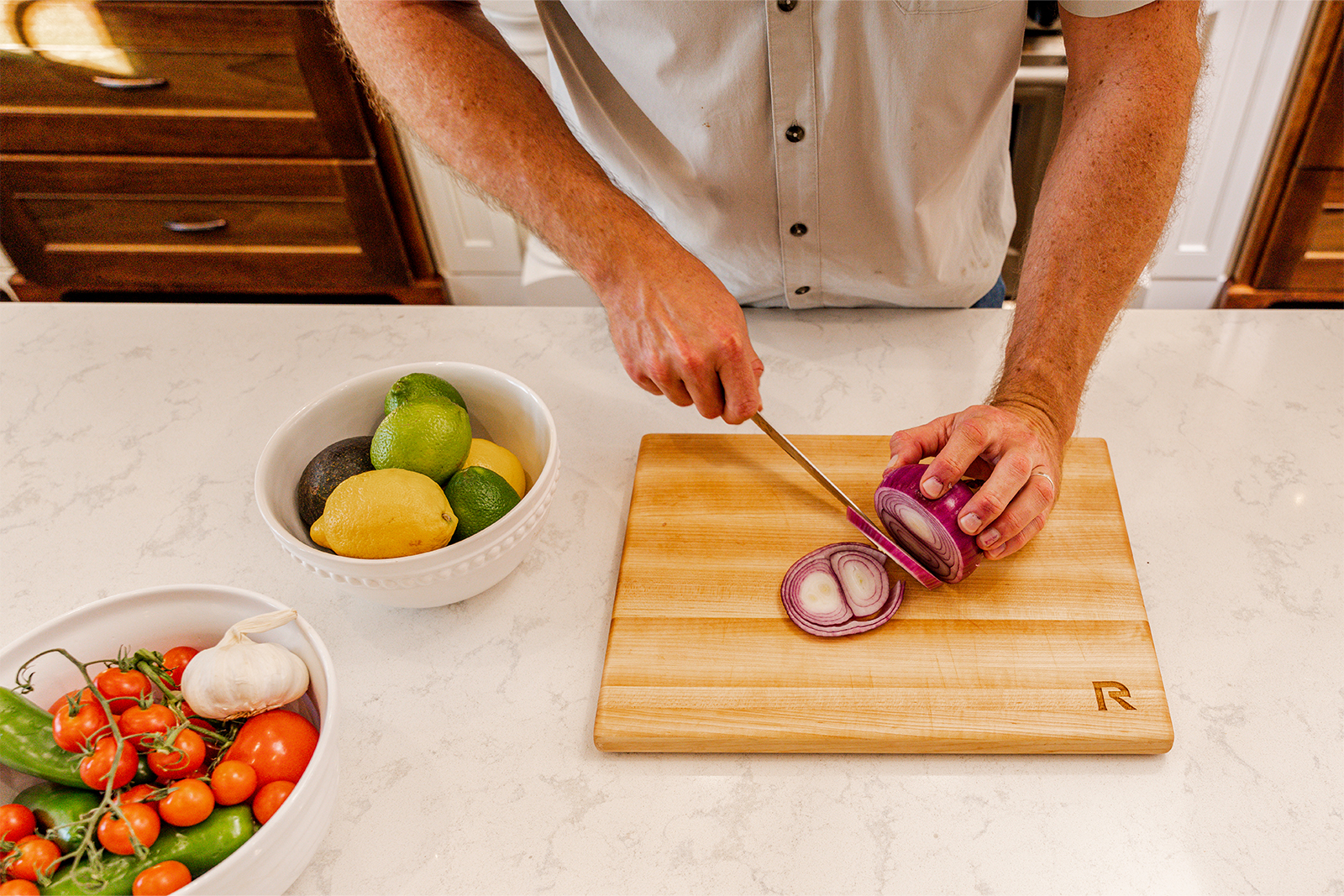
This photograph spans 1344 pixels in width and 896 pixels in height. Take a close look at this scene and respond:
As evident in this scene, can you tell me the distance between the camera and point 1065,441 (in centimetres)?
86

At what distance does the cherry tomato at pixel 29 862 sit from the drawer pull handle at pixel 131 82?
2.21 meters

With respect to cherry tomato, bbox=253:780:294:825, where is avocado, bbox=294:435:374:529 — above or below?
above

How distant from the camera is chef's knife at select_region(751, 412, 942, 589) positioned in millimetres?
790

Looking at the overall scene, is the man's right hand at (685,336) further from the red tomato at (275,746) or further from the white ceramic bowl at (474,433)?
the red tomato at (275,746)

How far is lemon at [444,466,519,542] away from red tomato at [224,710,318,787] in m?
0.20

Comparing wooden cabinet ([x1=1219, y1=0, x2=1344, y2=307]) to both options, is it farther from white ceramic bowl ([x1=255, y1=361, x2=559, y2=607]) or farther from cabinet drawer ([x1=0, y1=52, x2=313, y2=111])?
cabinet drawer ([x1=0, y1=52, x2=313, y2=111])

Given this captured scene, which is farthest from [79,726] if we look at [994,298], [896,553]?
[994,298]

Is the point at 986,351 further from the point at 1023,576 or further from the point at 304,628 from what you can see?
the point at 304,628

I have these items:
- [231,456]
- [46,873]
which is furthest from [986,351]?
[46,873]

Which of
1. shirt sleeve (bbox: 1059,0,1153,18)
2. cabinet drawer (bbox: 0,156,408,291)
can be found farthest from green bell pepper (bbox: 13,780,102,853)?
cabinet drawer (bbox: 0,156,408,291)

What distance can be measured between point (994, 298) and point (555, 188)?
76 cm

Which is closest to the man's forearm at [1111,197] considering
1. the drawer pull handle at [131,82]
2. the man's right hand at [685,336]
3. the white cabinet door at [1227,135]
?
the man's right hand at [685,336]

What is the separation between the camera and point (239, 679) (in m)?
0.60

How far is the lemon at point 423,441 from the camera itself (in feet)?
2.45
